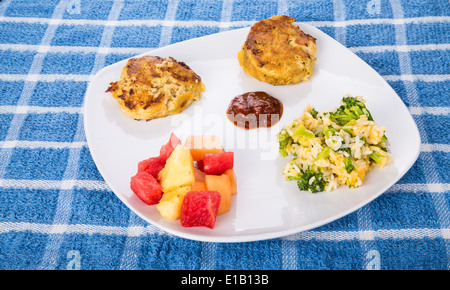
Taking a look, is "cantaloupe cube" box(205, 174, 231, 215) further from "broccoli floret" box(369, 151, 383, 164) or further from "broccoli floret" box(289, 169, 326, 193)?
"broccoli floret" box(369, 151, 383, 164)

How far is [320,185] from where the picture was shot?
3.17m

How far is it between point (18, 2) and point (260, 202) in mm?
3896

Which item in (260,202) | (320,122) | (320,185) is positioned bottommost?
(260,202)

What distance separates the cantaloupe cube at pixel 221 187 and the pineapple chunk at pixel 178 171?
122 millimetres

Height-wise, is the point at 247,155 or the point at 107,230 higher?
the point at 247,155

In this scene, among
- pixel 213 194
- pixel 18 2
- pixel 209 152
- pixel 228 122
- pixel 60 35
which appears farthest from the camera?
pixel 18 2

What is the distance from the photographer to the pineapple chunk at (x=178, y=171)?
3.07m

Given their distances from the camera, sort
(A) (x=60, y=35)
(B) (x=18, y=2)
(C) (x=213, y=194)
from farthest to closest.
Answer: (B) (x=18, y=2) < (A) (x=60, y=35) < (C) (x=213, y=194)

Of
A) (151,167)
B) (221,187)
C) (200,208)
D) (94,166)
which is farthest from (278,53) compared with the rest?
(94,166)

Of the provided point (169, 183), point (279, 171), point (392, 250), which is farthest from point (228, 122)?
point (392, 250)

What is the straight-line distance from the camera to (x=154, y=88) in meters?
3.76

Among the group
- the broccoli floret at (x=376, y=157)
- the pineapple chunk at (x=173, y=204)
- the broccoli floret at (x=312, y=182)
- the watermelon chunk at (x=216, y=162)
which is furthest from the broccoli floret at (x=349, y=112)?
the pineapple chunk at (x=173, y=204)

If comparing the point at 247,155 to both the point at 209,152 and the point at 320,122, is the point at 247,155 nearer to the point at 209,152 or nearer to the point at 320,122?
the point at 209,152

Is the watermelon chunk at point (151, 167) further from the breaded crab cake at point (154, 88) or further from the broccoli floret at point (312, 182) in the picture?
the broccoli floret at point (312, 182)
